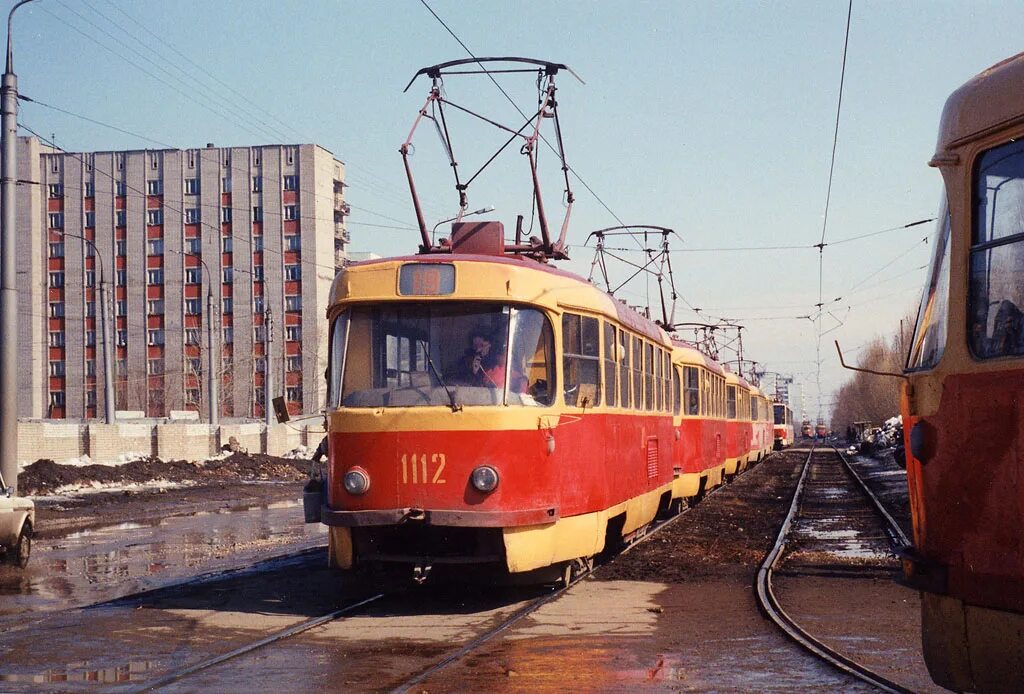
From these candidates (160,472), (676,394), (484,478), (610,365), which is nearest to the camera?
(484,478)

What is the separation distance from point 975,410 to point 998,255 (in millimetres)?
648

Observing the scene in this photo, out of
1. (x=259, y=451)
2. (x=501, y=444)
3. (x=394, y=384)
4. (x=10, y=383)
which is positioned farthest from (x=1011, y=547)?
(x=259, y=451)

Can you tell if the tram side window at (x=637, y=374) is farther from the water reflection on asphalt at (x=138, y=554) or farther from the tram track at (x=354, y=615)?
the water reflection on asphalt at (x=138, y=554)

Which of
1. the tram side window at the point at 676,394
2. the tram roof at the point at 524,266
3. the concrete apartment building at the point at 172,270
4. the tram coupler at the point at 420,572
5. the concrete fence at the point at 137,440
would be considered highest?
the concrete apartment building at the point at 172,270

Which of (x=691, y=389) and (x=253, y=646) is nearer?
(x=253, y=646)

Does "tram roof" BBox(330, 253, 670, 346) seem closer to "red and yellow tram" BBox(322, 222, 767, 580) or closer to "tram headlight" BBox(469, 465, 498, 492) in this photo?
"red and yellow tram" BBox(322, 222, 767, 580)

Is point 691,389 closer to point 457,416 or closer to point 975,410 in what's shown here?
point 457,416

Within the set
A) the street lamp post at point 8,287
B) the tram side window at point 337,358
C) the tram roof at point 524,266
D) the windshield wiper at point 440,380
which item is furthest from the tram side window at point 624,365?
the street lamp post at point 8,287

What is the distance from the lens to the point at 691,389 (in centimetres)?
2150

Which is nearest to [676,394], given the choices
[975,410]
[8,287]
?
[8,287]

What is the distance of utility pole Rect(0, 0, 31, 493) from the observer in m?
18.4

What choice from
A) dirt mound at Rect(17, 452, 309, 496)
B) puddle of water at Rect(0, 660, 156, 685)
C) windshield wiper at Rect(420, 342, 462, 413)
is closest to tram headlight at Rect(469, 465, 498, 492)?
windshield wiper at Rect(420, 342, 462, 413)

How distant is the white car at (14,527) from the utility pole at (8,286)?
Answer: 10.9 feet

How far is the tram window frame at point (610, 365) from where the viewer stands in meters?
12.2
